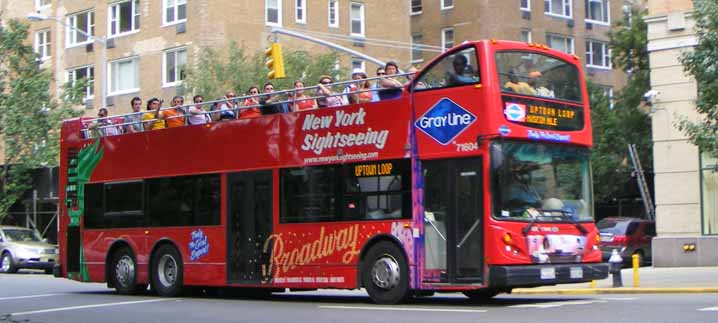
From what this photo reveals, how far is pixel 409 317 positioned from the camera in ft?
46.6

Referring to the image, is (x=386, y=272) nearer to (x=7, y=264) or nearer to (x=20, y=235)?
(x=7, y=264)

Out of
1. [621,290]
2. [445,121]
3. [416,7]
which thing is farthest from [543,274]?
[416,7]

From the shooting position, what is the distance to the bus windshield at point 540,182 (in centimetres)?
1560

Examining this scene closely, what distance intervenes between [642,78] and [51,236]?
28.1 meters

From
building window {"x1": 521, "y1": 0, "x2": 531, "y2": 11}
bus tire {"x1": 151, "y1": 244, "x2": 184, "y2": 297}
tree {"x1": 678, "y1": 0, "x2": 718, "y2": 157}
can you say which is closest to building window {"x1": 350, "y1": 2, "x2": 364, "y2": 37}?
building window {"x1": 521, "y1": 0, "x2": 531, "y2": 11}

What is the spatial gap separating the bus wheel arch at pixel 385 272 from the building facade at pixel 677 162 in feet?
48.1

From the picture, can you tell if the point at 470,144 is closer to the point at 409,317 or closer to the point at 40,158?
the point at 409,317

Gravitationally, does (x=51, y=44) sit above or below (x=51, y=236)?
above

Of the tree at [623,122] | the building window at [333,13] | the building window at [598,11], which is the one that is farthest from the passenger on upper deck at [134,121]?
the building window at [598,11]

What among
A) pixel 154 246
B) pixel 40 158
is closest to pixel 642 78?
pixel 40 158

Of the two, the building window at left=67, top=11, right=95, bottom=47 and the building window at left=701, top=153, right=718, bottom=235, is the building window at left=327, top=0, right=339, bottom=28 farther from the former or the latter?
the building window at left=701, top=153, right=718, bottom=235

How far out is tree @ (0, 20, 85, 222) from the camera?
41812mm

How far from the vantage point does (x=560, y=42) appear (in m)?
57.5

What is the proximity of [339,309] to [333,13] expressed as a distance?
35.3 meters
